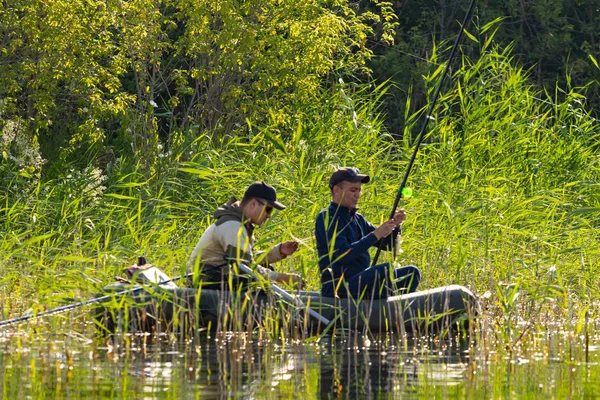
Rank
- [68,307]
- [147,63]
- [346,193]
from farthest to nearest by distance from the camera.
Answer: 1. [147,63]
2. [346,193]
3. [68,307]

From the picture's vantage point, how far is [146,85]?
16234mm

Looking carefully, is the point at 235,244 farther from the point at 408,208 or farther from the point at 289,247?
the point at 408,208

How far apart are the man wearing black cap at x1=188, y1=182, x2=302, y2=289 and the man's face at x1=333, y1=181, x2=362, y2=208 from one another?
40 centimetres

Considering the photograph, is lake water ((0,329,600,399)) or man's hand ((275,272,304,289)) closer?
lake water ((0,329,600,399))

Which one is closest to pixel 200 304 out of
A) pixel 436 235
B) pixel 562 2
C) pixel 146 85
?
pixel 436 235

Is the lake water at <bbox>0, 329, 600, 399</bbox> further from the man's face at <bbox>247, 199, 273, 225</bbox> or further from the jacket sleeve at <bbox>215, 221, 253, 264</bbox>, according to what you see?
the man's face at <bbox>247, 199, 273, 225</bbox>

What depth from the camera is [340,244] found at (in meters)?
8.73

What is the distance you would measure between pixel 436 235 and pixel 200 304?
2.71m

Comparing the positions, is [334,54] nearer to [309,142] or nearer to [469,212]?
[309,142]

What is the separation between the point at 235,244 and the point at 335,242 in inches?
24.7

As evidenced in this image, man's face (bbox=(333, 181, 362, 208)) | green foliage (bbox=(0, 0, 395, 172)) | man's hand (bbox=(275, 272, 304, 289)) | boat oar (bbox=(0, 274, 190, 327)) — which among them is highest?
green foliage (bbox=(0, 0, 395, 172))

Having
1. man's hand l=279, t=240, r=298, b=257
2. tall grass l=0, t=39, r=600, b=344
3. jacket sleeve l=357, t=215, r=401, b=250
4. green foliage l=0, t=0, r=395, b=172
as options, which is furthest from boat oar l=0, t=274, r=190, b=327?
green foliage l=0, t=0, r=395, b=172

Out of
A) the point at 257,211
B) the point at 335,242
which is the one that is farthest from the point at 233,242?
the point at 335,242

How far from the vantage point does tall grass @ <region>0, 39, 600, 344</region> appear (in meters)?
9.56
